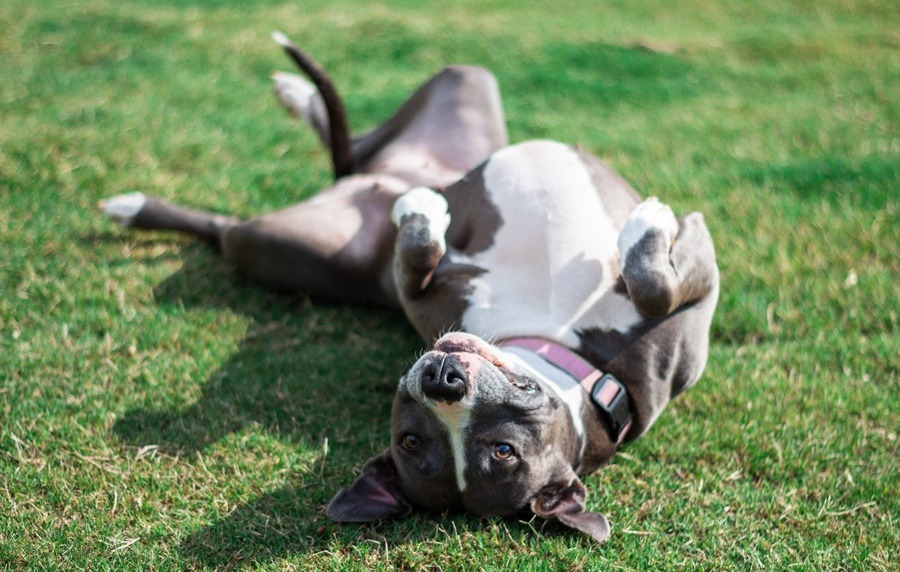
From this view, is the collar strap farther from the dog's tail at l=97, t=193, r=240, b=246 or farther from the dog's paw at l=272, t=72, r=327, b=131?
the dog's paw at l=272, t=72, r=327, b=131

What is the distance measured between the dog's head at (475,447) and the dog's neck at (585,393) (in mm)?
39

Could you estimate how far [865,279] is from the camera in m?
4.30

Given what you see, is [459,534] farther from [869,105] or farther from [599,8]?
[599,8]

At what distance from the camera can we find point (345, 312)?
4.17 metres

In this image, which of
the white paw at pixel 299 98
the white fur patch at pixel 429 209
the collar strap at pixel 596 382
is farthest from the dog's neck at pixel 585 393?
the white paw at pixel 299 98

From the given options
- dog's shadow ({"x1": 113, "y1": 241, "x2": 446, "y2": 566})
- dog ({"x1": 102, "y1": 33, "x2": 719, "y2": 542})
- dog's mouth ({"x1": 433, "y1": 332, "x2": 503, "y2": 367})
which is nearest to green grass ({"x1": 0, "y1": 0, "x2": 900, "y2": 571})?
dog's shadow ({"x1": 113, "y1": 241, "x2": 446, "y2": 566})

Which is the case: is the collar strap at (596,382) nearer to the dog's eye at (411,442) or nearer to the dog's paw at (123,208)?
the dog's eye at (411,442)

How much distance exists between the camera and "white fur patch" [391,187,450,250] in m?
3.41

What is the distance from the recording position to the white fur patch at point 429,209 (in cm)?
341

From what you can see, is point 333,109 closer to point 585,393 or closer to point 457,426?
point 585,393

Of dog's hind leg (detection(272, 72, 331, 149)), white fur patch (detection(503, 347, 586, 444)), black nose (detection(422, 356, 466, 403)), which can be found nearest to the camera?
black nose (detection(422, 356, 466, 403))

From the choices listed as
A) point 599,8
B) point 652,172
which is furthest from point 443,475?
point 599,8

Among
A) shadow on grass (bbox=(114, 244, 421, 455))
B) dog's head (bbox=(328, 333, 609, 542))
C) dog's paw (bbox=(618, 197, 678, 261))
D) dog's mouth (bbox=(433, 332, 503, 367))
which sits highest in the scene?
dog's paw (bbox=(618, 197, 678, 261))

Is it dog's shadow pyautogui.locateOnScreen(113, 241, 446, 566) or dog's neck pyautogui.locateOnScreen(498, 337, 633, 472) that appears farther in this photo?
dog's neck pyautogui.locateOnScreen(498, 337, 633, 472)
